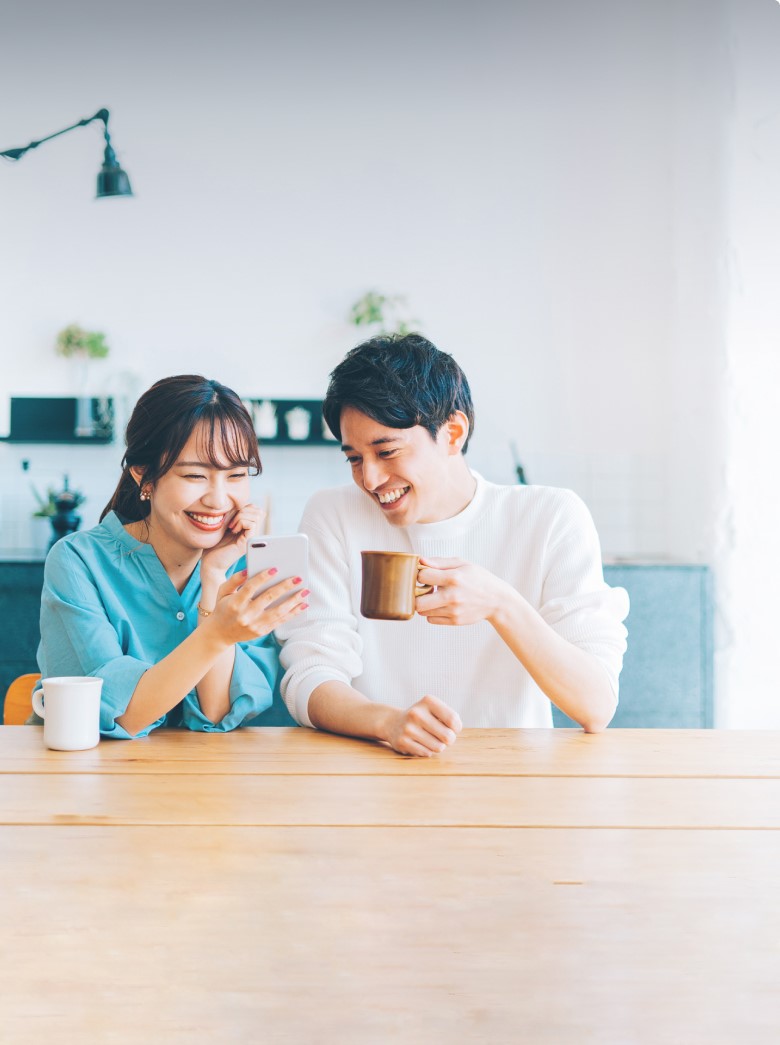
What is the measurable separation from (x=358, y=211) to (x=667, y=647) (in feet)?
6.83

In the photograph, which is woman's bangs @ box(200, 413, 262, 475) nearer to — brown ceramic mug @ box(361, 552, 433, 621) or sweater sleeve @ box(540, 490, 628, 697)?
brown ceramic mug @ box(361, 552, 433, 621)

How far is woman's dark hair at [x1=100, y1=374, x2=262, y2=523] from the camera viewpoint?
1646mm

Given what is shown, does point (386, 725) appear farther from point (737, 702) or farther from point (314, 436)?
point (314, 436)

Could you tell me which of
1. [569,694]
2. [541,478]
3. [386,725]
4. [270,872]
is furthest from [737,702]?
[270,872]

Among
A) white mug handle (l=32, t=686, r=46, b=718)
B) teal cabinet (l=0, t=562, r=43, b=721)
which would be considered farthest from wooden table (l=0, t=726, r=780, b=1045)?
teal cabinet (l=0, t=562, r=43, b=721)

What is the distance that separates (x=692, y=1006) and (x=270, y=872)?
387 millimetres

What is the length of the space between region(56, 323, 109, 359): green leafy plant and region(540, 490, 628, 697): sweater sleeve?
2.58 meters

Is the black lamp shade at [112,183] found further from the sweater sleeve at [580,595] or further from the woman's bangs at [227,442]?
the sweater sleeve at [580,595]

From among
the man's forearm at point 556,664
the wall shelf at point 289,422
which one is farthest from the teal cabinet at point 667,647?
the man's forearm at point 556,664

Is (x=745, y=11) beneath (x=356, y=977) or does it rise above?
above

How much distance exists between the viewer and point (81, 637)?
4.95 feet

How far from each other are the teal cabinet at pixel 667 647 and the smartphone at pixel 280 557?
2131 millimetres

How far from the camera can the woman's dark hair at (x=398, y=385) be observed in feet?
5.36

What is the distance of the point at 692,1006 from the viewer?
0.73 meters
